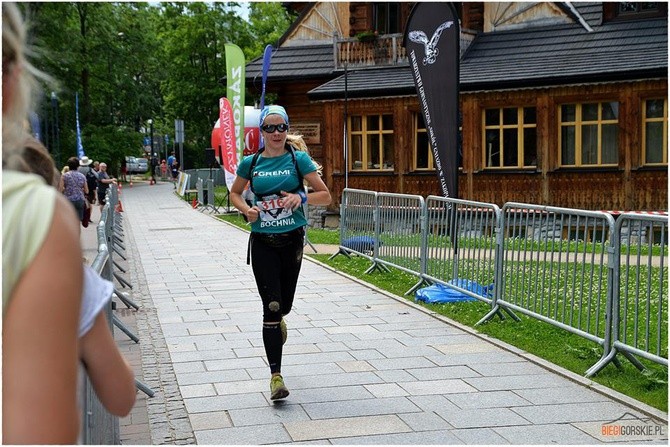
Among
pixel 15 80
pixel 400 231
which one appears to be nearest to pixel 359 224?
pixel 400 231

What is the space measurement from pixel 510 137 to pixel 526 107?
0.87 meters

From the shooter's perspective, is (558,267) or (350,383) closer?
(350,383)

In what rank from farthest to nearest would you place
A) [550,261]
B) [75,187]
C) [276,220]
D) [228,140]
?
[228,140]
[75,187]
[550,261]
[276,220]

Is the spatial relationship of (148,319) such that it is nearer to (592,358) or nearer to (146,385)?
(146,385)

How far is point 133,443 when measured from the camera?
536cm

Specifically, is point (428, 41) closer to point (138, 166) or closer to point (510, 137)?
point (510, 137)

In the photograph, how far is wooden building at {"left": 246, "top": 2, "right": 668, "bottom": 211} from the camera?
21.2 meters

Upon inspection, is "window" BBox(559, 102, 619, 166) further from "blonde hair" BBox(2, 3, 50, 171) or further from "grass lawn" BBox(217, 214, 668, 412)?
"blonde hair" BBox(2, 3, 50, 171)

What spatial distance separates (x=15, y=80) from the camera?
5.06ft

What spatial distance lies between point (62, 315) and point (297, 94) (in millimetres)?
28783

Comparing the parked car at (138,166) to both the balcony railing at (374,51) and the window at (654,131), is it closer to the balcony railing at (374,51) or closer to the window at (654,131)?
the balcony railing at (374,51)

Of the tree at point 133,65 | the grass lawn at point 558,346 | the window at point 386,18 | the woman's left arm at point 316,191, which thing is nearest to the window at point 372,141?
the window at point 386,18

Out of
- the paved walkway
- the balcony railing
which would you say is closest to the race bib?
the paved walkway

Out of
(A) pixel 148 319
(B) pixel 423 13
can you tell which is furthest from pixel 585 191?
(A) pixel 148 319
